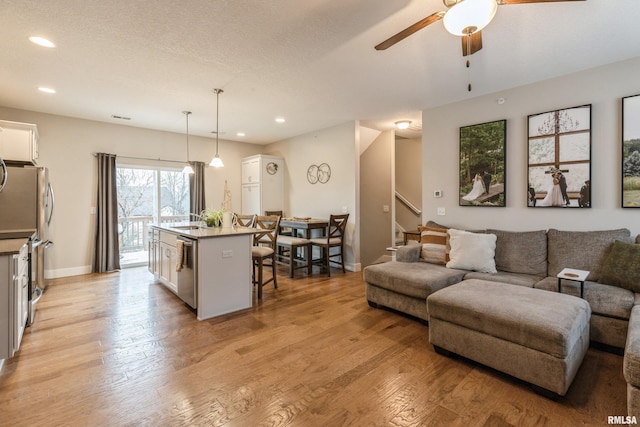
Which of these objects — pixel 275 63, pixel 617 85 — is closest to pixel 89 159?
pixel 275 63

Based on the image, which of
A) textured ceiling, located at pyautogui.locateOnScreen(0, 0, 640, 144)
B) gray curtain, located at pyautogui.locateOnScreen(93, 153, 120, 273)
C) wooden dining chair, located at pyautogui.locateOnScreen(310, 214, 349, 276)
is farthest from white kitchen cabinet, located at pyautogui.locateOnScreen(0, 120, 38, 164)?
wooden dining chair, located at pyautogui.locateOnScreen(310, 214, 349, 276)

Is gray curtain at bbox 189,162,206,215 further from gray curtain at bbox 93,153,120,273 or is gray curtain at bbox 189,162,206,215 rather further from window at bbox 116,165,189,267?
gray curtain at bbox 93,153,120,273

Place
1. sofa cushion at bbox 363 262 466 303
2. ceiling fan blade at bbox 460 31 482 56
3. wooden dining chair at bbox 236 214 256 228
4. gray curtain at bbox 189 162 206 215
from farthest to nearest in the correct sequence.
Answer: gray curtain at bbox 189 162 206 215
wooden dining chair at bbox 236 214 256 228
sofa cushion at bbox 363 262 466 303
ceiling fan blade at bbox 460 31 482 56

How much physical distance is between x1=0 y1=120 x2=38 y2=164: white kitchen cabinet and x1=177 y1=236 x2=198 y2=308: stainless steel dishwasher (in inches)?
99.2

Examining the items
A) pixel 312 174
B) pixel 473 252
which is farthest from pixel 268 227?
pixel 473 252

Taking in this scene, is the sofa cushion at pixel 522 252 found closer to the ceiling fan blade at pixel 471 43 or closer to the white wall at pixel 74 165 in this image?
the ceiling fan blade at pixel 471 43

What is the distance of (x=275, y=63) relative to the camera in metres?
3.06

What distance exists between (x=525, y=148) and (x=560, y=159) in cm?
39

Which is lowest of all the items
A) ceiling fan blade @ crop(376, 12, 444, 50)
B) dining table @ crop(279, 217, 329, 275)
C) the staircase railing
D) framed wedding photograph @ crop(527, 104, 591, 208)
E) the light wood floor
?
the light wood floor

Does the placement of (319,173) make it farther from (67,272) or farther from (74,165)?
(67,272)

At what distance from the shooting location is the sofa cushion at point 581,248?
2.88 metres

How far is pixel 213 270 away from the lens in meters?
3.21

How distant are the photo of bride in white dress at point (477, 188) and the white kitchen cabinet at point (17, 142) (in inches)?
235

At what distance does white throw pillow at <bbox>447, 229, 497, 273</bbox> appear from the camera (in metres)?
3.33
